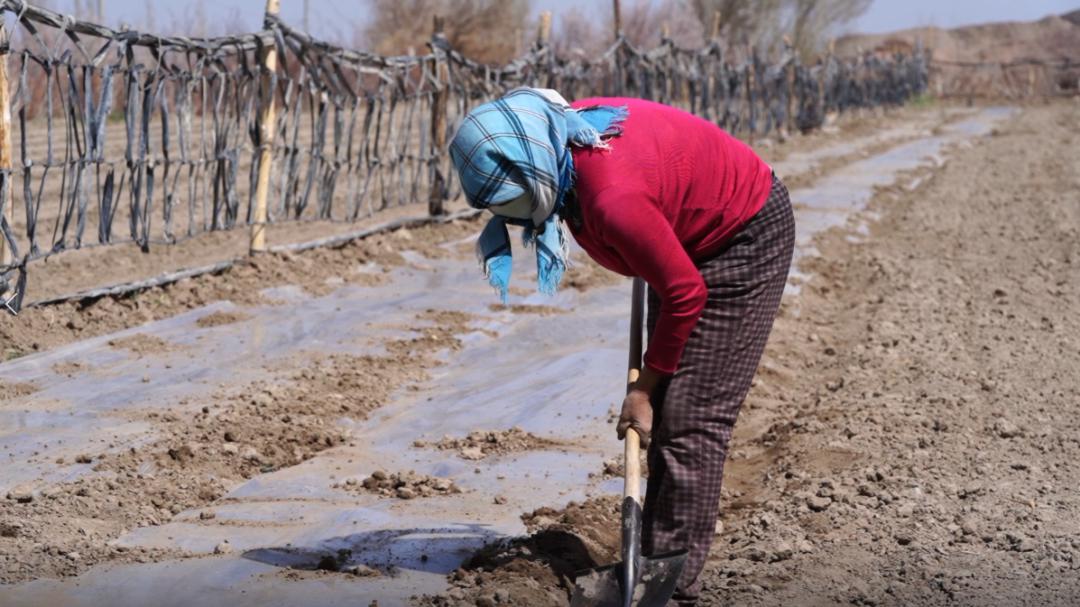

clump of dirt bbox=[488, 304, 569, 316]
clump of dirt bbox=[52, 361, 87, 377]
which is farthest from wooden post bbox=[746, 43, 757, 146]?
clump of dirt bbox=[52, 361, 87, 377]

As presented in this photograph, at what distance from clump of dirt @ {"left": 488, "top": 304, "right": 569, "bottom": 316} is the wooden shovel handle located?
3.81 metres

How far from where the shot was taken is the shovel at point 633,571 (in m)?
2.90

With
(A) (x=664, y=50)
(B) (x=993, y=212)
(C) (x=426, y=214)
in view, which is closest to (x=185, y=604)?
(C) (x=426, y=214)

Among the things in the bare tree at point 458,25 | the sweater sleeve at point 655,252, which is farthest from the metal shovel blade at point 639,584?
the bare tree at point 458,25

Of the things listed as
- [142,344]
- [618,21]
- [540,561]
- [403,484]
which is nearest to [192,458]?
[403,484]

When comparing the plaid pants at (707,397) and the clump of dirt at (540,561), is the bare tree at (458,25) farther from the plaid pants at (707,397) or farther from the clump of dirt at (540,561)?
the plaid pants at (707,397)

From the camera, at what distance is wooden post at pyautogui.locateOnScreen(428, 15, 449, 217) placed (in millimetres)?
9992

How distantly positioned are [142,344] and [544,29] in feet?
23.7

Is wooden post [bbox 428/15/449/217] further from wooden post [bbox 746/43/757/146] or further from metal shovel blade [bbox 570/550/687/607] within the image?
wooden post [bbox 746/43/757/146]

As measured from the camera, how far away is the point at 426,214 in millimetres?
10523

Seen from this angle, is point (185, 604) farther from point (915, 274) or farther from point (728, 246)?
point (915, 274)

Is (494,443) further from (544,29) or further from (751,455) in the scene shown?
(544,29)

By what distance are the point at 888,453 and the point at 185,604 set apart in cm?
242

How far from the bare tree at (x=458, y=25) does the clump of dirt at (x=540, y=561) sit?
2588 cm
